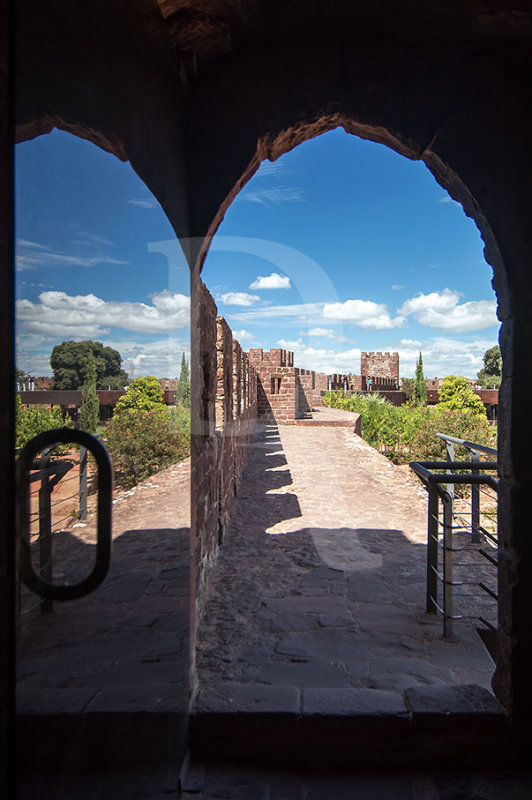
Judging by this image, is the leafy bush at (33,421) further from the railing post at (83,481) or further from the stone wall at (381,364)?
the stone wall at (381,364)

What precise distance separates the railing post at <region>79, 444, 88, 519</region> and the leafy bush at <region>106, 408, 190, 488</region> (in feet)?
0.23

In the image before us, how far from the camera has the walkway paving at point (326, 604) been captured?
240 centimetres

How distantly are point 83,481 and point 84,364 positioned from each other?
236 millimetres

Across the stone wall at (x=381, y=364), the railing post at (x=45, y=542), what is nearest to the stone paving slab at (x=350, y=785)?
the railing post at (x=45, y=542)

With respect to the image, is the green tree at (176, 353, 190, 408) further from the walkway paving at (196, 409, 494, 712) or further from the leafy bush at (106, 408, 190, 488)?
the walkway paving at (196, 409, 494, 712)

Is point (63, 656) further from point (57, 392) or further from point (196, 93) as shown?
point (196, 93)

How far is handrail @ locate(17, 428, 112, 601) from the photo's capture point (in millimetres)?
898

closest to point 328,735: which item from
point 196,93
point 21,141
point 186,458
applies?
point 186,458

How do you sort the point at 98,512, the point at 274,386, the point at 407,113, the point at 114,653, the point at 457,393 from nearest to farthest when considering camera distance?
1. the point at 98,512
2. the point at 114,653
3. the point at 407,113
4. the point at 274,386
5. the point at 457,393

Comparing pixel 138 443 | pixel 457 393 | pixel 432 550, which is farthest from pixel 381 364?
pixel 138 443

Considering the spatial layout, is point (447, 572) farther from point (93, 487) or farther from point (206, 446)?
point (93, 487)

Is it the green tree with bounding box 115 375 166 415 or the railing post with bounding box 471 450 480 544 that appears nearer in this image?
the green tree with bounding box 115 375 166 415

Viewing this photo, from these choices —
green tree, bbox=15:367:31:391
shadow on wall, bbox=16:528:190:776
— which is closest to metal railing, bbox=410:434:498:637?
shadow on wall, bbox=16:528:190:776

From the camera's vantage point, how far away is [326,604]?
3.34 meters
